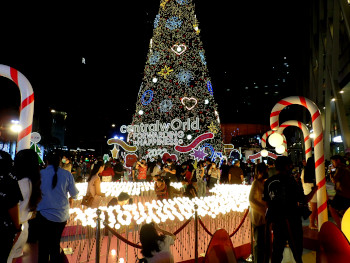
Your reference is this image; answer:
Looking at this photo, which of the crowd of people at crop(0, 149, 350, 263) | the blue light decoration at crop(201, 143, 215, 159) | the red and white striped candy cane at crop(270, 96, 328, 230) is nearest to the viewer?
the crowd of people at crop(0, 149, 350, 263)

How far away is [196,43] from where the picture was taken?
839 inches

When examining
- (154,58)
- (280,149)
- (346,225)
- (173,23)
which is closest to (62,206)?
(346,225)

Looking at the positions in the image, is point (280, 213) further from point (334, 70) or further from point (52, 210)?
point (334, 70)

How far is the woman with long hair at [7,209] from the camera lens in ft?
10.2

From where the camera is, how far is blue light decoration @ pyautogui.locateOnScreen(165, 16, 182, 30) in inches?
827

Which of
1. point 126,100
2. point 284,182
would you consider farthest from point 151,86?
point 126,100

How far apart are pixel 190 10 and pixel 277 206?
19126mm

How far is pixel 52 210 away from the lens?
4.01 meters

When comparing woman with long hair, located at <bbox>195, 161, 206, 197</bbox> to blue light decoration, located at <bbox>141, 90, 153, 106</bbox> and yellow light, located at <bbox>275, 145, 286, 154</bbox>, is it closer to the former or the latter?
yellow light, located at <bbox>275, 145, 286, 154</bbox>

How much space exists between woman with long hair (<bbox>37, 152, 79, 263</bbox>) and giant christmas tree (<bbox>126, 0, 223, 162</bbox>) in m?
16.7

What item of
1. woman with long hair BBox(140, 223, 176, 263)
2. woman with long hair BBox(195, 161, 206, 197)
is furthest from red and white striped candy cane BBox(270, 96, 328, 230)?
woman with long hair BBox(195, 161, 206, 197)

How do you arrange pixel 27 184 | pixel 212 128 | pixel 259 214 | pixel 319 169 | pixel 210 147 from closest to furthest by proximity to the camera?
1. pixel 27 184
2. pixel 259 214
3. pixel 319 169
4. pixel 212 128
5. pixel 210 147

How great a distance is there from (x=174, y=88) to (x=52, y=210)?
59.2ft

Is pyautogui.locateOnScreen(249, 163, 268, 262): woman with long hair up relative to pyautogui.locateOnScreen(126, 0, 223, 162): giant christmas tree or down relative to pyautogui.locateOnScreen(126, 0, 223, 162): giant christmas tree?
down
